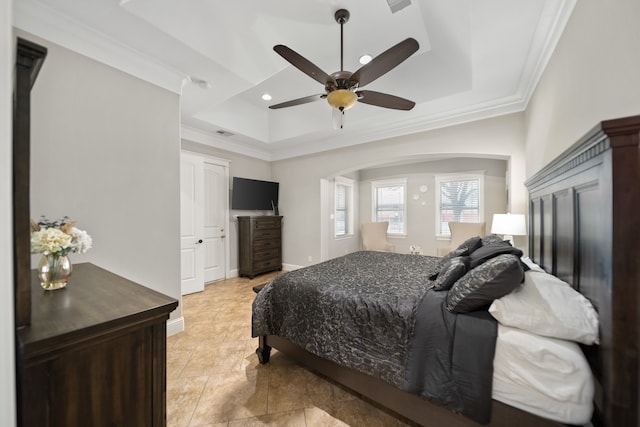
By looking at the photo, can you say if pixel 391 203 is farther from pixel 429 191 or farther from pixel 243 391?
pixel 243 391

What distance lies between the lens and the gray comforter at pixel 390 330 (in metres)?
1.25

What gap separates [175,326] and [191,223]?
1856 millimetres

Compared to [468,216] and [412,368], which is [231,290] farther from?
[468,216]

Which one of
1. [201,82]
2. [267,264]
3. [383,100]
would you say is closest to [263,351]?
[383,100]

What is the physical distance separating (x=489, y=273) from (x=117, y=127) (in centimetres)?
308

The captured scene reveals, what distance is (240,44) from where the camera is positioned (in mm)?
2293

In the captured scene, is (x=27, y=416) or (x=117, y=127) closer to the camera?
(x=27, y=416)

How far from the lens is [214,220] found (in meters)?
4.64

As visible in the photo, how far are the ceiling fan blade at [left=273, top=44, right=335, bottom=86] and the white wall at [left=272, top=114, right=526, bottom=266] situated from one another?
7.98 feet

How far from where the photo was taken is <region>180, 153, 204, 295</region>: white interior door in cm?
395

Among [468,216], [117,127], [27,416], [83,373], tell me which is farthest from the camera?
[468,216]

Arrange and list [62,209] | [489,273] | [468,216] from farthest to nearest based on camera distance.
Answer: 1. [468,216]
2. [62,209]
3. [489,273]

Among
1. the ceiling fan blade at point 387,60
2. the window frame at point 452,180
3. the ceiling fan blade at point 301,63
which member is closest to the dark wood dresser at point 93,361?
the ceiling fan blade at point 301,63

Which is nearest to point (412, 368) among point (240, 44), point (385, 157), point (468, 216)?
point (240, 44)
